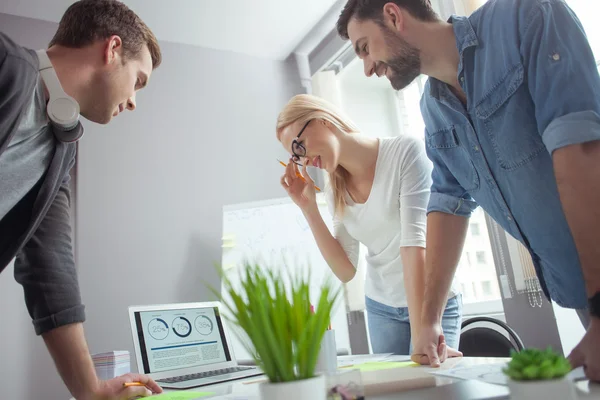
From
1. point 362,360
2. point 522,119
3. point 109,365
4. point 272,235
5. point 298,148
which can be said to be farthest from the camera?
point 272,235

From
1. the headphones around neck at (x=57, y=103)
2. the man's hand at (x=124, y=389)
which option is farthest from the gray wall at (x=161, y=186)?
the headphones around neck at (x=57, y=103)

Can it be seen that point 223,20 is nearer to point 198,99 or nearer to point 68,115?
point 198,99

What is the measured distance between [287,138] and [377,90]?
70.6 inches

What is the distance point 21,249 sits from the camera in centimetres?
118

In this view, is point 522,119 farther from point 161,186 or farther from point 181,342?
point 161,186

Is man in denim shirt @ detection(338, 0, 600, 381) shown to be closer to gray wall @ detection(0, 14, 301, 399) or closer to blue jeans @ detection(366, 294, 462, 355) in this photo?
blue jeans @ detection(366, 294, 462, 355)

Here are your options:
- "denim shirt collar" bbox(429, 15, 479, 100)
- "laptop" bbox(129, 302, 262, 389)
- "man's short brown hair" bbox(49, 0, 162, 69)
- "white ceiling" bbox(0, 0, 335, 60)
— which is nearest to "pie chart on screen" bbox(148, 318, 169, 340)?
"laptop" bbox(129, 302, 262, 389)

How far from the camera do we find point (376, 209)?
1638 millimetres

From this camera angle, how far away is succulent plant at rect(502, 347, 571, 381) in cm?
45

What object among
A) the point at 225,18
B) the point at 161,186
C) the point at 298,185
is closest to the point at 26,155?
the point at 298,185

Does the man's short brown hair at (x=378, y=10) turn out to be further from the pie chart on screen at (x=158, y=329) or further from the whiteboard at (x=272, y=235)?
the whiteboard at (x=272, y=235)

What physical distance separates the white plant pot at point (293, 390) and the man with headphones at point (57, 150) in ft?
2.23

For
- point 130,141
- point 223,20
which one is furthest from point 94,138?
point 223,20

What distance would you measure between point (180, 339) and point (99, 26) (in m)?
1.05
